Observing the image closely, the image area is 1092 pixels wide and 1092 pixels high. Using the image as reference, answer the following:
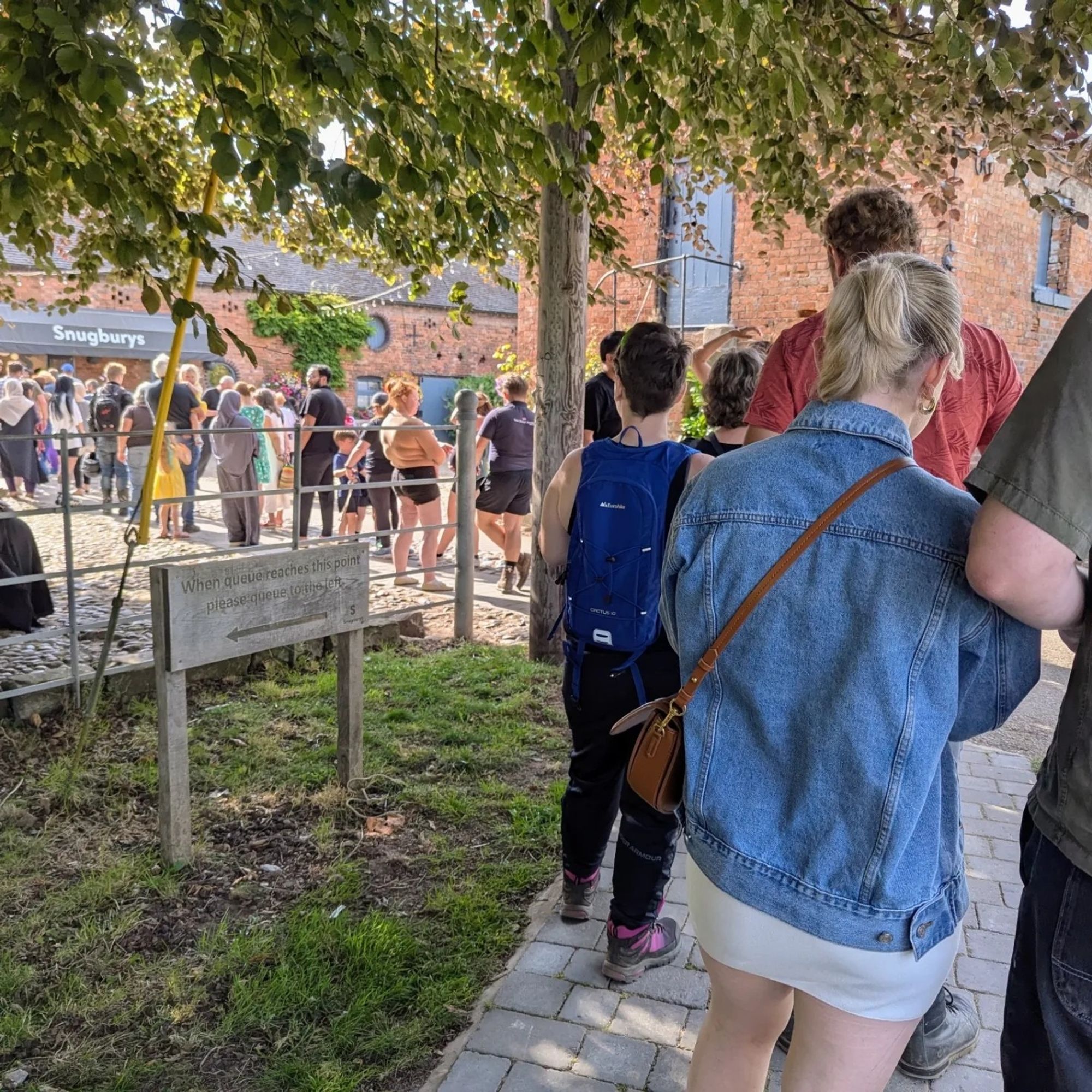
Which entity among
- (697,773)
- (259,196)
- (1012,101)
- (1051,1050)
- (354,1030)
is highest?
(1012,101)

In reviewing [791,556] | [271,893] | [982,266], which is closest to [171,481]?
[271,893]

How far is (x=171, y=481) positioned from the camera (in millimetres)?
10469

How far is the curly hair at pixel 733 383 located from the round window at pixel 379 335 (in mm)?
29911

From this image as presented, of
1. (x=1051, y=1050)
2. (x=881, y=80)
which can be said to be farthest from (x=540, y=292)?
(x=1051, y=1050)

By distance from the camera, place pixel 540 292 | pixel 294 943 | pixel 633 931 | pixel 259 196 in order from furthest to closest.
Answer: pixel 540 292 < pixel 294 943 < pixel 633 931 < pixel 259 196

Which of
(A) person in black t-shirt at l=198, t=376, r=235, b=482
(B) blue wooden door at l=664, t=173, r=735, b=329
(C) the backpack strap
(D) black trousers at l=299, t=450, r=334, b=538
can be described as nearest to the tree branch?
(C) the backpack strap

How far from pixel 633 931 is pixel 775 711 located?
159 cm

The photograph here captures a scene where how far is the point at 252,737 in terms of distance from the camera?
4.85 meters

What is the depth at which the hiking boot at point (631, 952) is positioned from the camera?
2.81m

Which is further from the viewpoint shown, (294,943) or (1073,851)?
(294,943)

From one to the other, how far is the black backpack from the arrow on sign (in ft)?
32.6

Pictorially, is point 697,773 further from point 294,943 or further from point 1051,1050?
point 294,943

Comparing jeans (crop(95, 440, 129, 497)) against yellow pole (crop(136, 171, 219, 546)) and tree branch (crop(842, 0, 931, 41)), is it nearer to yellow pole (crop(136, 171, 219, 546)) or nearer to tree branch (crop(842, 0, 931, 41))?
yellow pole (crop(136, 171, 219, 546))

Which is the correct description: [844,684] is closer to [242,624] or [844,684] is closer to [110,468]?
[242,624]
